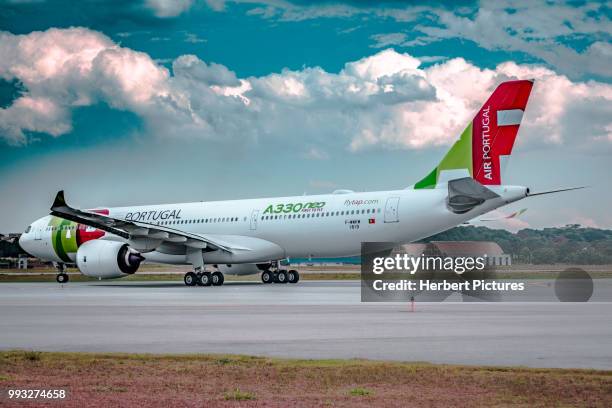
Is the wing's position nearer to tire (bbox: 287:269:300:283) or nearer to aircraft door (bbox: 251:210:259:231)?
aircraft door (bbox: 251:210:259:231)

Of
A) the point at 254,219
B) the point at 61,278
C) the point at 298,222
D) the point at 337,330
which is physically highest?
the point at 254,219

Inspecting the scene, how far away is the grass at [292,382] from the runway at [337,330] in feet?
3.62

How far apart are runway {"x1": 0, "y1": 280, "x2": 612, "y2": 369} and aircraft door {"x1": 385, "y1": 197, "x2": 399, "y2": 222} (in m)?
14.0

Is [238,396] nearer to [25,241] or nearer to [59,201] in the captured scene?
[59,201]

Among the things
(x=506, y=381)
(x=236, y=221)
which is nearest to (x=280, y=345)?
(x=506, y=381)

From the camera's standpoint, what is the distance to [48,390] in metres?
10.3

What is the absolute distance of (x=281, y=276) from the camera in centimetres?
4762

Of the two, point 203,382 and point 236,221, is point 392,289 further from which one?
point 203,382

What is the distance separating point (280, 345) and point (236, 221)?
32726mm

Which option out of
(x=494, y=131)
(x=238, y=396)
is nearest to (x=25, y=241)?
(x=494, y=131)

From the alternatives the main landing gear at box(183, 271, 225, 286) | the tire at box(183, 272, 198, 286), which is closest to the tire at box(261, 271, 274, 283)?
the main landing gear at box(183, 271, 225, 286)

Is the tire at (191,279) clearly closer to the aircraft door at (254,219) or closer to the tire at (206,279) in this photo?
the tire at (206,279)

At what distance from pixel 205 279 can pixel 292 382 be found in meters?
33.7

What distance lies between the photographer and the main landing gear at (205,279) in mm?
44062
